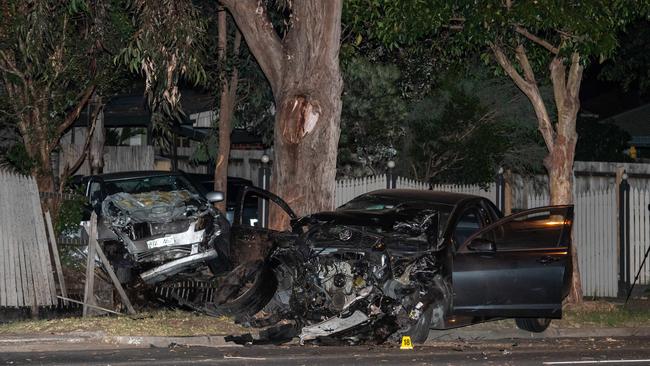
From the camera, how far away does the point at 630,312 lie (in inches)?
561

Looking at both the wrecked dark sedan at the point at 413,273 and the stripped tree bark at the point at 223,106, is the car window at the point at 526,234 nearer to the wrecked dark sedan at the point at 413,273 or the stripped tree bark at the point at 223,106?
the wrecked dark sedan at the point at 413,273

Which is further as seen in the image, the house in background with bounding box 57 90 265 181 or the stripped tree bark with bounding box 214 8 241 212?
the house in background with bounding box 57 90 265 181

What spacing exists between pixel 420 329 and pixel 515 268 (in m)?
1.35

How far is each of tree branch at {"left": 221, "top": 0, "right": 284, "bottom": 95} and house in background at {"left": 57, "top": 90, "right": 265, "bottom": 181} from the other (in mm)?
8929

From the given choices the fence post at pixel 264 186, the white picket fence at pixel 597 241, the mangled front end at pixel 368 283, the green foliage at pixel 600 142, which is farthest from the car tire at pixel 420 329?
the green foliage at pixel 600 142

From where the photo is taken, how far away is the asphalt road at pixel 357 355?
9.59 metres

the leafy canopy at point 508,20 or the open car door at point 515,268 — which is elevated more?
the leafy canopy at point 508,20

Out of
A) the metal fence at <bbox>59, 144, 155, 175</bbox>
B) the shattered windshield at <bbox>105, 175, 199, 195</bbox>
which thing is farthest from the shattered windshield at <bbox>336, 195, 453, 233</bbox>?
the metal fence at <bbox>59, 144, 155, 175</bbox>

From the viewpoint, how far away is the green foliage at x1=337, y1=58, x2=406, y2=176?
19594mm

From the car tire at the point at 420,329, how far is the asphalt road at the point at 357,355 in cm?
13

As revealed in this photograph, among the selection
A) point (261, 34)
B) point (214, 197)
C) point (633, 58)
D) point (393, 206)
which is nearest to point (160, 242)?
point (214, 197)

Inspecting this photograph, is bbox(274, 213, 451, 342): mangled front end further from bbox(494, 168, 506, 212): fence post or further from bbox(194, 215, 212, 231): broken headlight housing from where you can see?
bbox(494, 168, 506, 212): fence post

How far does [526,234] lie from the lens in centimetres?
1168

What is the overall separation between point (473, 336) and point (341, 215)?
2252 millimetres
